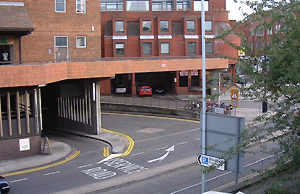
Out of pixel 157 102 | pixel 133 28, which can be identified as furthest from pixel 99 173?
pixel 133 28

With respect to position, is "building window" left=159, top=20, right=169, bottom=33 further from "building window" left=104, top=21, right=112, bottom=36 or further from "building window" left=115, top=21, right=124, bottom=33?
"building window" left=104, top=21, right=112, bottom=36

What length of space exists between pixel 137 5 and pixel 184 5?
7131mm

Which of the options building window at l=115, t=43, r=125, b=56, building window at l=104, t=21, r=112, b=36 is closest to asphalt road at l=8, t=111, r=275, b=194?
building window at l=115, t=43, r=125, b=56

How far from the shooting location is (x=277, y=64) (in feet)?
26.9

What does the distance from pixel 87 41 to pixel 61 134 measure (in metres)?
8.03

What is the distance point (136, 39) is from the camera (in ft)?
179

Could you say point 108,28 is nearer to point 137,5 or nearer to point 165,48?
point 137,5

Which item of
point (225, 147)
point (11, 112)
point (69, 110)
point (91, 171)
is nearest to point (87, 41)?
point (69, 110)

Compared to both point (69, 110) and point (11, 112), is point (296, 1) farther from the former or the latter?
point (69, 110)

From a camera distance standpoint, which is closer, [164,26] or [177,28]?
[164,26]

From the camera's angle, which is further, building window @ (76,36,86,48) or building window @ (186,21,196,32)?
building window @ (186,21,196,32)

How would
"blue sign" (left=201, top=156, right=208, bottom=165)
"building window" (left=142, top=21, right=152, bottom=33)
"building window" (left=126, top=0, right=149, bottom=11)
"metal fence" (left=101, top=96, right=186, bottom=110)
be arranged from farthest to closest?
"building window" (left=126, top=0, right=149, bottom=11)
"building window" (left=142, top=21, right=152, bottom=33)
"metal fence" (left=101, top=96, right=186, bottom=110)
"blue sign" (left=201, top=156, right=208, bottom=165)

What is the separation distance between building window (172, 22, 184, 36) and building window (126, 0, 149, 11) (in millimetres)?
4659

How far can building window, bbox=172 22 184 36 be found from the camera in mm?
55688
